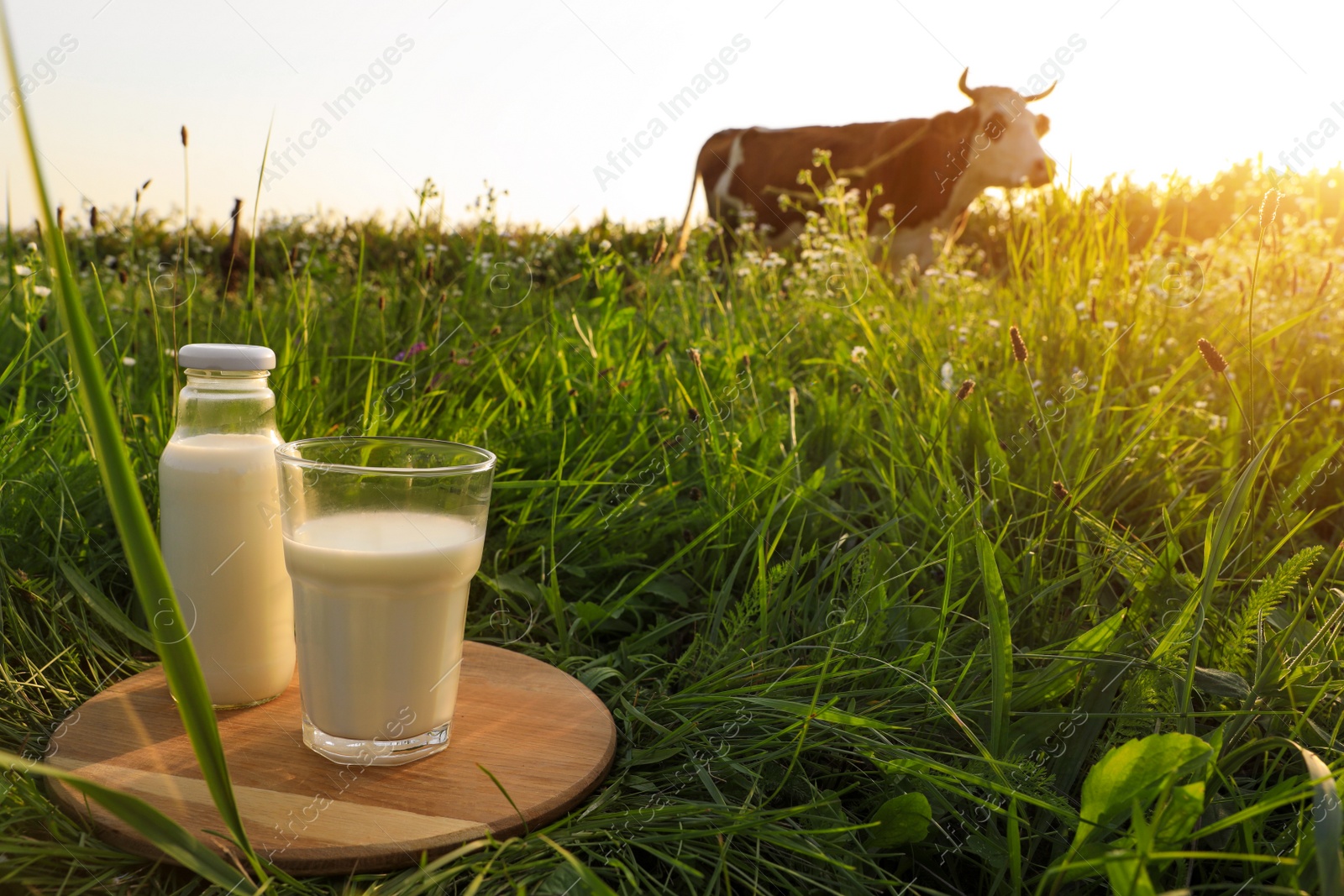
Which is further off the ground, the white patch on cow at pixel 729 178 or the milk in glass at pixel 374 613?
the white patch on cow at pixel 729 178

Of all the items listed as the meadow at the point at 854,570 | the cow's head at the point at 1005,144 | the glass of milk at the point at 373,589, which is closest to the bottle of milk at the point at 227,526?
the glass of milk at the point at 373,589

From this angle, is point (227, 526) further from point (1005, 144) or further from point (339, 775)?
point (1005, 144)

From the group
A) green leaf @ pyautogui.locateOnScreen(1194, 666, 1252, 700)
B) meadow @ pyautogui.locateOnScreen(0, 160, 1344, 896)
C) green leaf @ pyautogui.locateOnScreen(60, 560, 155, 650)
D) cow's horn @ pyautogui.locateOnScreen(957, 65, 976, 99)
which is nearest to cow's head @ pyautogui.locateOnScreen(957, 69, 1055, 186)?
cow's horn @ pyautogui.locateOnScreen(957, 65, 976, 99)

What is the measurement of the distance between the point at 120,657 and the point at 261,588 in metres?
0.46

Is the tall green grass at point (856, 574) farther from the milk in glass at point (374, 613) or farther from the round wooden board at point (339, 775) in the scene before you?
the milk in glass at point (374, 613)

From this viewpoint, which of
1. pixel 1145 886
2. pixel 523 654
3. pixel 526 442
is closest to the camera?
pixel 1145 886

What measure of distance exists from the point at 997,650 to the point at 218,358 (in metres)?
1.17

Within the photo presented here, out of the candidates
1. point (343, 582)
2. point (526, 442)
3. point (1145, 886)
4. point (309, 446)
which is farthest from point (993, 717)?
point (526, 442)

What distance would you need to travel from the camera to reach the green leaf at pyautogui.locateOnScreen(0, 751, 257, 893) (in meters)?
0.69

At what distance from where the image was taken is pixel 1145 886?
91cm

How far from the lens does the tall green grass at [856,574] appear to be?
1.11 m

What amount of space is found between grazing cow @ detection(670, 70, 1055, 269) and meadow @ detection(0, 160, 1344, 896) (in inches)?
186

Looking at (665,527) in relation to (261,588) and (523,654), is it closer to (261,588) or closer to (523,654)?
(523,654)

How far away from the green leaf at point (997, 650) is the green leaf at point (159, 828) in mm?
938
